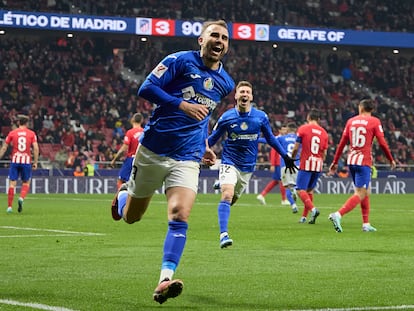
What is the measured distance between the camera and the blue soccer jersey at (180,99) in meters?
8.46

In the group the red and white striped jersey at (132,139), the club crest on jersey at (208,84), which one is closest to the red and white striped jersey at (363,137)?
the red and white striped jersey at (132,139)

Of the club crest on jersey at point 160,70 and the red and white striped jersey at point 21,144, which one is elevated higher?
the club crest on jersey at point 160,70

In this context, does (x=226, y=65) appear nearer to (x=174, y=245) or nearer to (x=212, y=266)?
(x=212, y=266)

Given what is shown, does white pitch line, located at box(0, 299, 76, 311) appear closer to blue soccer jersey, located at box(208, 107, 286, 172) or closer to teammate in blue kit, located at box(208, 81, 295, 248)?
teammate in blue kit, located at box(208, 81, 295, 248)

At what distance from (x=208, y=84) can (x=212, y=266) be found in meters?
2.96

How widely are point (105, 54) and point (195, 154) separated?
42986 millimetres

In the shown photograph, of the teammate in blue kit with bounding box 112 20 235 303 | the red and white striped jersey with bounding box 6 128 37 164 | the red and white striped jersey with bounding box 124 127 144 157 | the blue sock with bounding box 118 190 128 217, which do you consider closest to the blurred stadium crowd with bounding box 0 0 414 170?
the red and white striped jersey with bounding box 6 128 37 164

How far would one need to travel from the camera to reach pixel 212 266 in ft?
36.0

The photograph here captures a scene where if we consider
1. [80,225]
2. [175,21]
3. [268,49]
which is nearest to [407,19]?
[268,49]

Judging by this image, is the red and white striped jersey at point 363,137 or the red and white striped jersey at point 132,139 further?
the red and white striped jersey at point 132,139

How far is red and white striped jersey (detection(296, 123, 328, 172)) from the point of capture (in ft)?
68.9

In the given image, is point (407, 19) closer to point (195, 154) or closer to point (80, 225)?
point (80, 225)

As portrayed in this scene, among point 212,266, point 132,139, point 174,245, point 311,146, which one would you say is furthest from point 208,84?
point 132,139

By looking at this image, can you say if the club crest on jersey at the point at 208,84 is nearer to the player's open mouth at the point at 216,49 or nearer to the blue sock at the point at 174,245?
the player's open mouth at the point at 216,49
